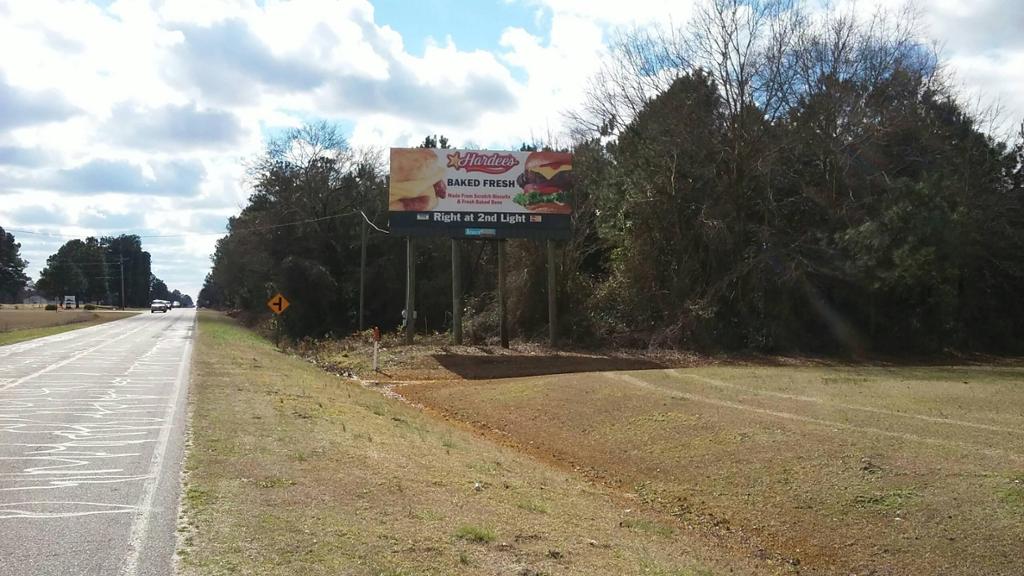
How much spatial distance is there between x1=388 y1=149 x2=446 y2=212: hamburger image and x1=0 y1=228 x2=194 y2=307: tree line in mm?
121653

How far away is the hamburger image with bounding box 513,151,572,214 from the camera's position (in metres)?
33.6

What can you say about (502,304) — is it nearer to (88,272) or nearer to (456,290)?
(456,290)

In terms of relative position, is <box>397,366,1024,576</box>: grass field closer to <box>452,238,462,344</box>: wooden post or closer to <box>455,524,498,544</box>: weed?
<box>455,524,498,544</box>: weed

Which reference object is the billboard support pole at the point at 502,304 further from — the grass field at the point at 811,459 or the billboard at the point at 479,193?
the grass field at the point at 811,459

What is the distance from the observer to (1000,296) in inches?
1422

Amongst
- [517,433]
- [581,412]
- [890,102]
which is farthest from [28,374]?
[890,102]

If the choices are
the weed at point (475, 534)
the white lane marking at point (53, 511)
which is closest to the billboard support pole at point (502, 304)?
the weed at point (475, 534)

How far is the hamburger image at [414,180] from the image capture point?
32969 mm

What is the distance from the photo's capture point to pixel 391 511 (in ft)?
Result: 25.5

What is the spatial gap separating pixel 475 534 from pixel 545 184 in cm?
2731

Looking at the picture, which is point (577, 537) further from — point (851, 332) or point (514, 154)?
point (851, 332)

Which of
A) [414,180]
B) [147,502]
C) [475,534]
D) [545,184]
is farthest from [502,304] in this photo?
[475,534]

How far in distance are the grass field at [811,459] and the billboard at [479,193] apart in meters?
13.0

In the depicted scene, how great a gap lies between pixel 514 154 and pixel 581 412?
17268 millimetres
